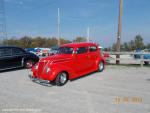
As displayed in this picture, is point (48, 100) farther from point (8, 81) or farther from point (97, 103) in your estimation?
point (8, 81)

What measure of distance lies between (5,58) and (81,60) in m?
5.13

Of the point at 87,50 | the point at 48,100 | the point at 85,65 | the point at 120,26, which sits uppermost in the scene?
the point at 120,26

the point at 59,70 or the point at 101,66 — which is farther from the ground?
the point at 59,70

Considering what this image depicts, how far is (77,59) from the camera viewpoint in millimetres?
9484

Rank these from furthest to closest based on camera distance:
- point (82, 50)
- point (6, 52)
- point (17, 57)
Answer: point (17, 57), point (6, 52), point (82, 50)

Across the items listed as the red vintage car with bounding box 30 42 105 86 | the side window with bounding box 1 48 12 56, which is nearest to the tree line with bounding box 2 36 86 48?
the side window with bounding box 1 48 12 56

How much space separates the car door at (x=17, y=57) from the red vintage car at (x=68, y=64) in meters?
3.54

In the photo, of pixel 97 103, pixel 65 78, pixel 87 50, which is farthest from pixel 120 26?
pixel 97 103

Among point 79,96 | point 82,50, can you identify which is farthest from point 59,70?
point 82,50

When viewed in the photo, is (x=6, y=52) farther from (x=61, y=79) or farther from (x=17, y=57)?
(x=61, y=79)

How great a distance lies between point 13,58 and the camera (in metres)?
12.2

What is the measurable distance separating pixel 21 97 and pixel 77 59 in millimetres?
3690

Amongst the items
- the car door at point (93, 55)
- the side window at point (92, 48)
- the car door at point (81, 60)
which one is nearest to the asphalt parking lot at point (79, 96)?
the car door at point (81, 60)

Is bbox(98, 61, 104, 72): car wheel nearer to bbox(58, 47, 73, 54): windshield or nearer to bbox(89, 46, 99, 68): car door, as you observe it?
bbox(89, 46, 99, 68): car door
